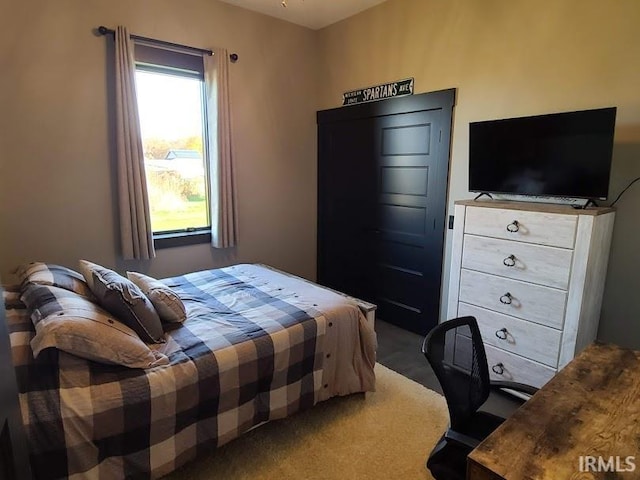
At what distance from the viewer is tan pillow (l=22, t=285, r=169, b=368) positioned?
142 centimetres

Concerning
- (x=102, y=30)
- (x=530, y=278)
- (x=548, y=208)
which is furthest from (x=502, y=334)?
(x=102, y=30)

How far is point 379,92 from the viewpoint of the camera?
3408 millimetres

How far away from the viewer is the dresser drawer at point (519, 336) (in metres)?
2.12

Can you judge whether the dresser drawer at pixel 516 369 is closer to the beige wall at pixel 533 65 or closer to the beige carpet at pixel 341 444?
the beige carpet at pixel 341 444

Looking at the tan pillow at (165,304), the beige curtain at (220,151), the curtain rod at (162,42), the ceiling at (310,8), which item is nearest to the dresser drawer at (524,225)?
the tan pillow at (165,304)

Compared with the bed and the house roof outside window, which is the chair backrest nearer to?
the bed

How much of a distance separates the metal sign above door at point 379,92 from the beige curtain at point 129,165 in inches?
77.0

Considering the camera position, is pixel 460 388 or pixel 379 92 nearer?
pixel 460 388

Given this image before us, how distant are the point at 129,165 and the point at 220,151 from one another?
77 cm

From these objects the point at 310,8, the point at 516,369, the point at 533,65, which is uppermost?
the point at 310,8

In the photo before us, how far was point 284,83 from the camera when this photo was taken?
3768 mm

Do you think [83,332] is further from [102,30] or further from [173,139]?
[102,30]

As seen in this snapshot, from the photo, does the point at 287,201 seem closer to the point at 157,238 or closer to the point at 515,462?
the point at 157,238

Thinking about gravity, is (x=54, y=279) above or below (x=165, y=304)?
above
